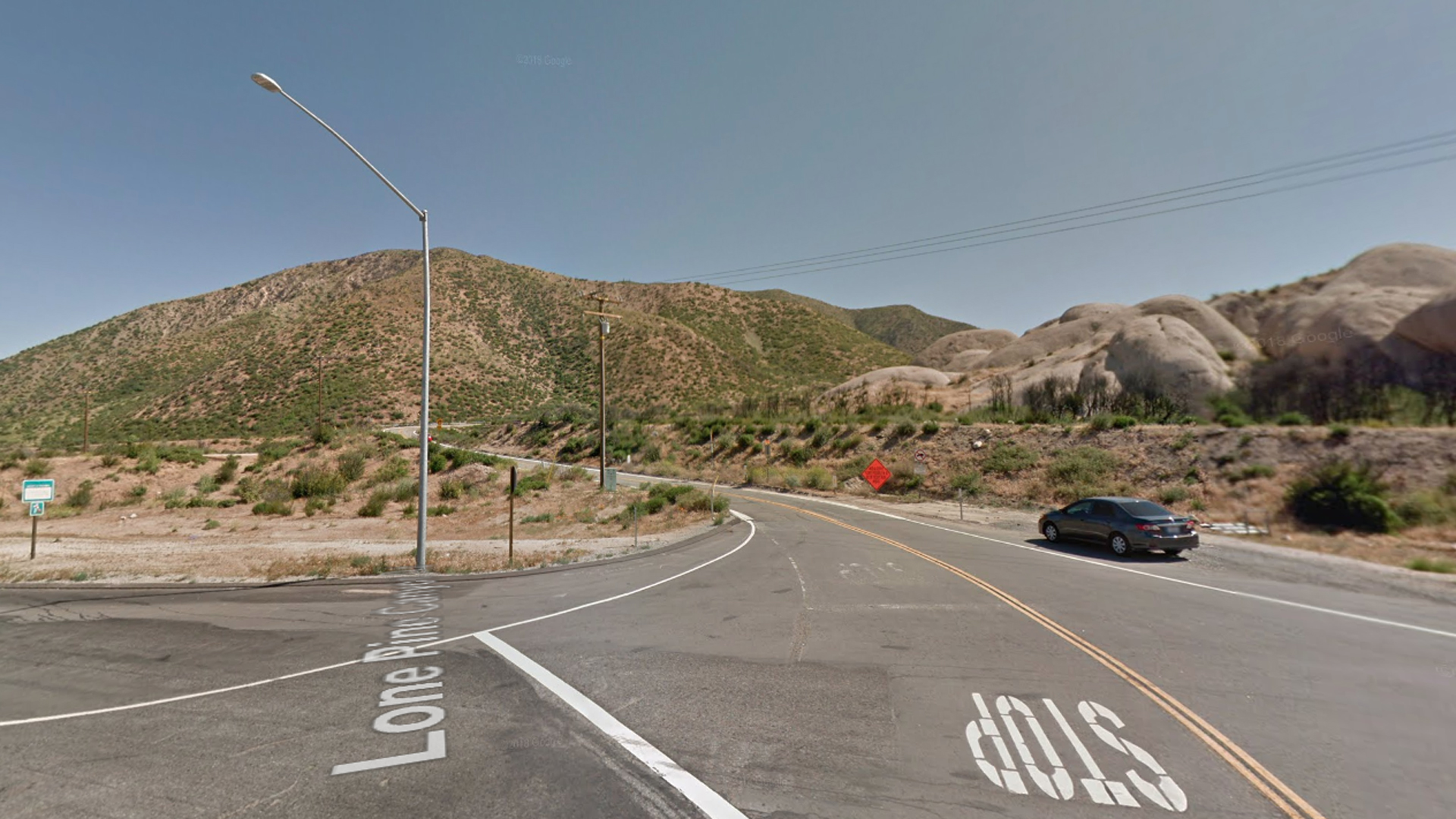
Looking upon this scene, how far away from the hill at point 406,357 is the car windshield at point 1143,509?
48.2 meters

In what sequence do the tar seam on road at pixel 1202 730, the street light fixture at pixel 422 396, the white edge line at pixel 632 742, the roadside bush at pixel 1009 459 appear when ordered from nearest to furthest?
1. the white edge line at pixel 632 742
2. the tar seam on road at pixel 1202 730
3. the street light fixture at pixel 422 396
4. the roadside bush at pixel 1009 459

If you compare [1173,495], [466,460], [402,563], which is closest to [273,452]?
[466,460]

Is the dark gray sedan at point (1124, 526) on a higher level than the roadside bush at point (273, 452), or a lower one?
lower

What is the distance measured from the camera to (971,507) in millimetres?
26078

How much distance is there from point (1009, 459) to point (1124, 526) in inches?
566

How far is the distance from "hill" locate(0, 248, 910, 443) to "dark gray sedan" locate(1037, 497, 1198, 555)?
1862 inches

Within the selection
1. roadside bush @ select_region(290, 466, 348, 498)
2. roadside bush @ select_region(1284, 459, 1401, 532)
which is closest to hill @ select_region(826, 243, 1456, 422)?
roadside bush @ select_region(1284, 459, 1401, 532)

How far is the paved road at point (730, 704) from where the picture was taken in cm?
376

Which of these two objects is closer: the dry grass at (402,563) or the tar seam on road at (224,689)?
the tar seam on road at (224,689)

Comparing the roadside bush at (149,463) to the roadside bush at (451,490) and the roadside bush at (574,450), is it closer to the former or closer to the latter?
the roadside bush at (451,490)

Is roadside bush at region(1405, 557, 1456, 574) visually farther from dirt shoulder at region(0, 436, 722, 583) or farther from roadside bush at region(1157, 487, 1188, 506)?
dirt shoulder at region(0, 436, 722, 583)

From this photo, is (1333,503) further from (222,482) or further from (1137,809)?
(222,482)

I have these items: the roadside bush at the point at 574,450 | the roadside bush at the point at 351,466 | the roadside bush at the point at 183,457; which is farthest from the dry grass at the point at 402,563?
the roadside bush at the point at 574,450

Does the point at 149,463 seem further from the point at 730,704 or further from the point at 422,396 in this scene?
the point at 730,704
